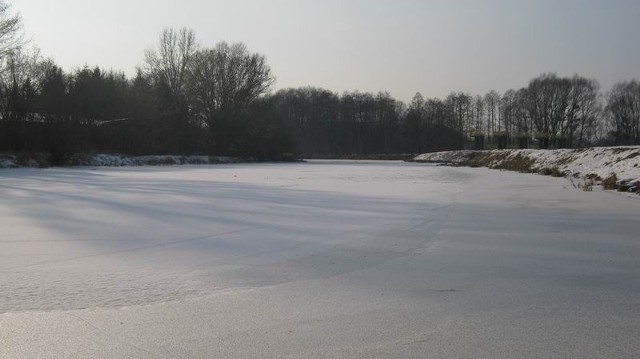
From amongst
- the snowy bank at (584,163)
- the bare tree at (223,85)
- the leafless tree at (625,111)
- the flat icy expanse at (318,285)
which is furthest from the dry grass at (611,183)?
the leafless tree at (625,111)

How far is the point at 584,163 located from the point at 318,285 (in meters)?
17.9

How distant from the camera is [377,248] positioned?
5.46 m

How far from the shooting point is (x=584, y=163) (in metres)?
18.6

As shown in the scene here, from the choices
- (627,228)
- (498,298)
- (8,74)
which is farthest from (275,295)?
(8,74)

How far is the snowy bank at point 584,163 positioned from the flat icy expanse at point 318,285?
6650 millimetres

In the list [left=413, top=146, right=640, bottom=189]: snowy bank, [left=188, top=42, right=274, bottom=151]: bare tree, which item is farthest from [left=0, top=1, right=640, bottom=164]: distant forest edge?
[left=413, top=146, right=640, bottom=189]: snowy bank

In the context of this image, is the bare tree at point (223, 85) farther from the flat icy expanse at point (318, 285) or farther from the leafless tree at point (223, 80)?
the flat icy expanse at point (318, 285)

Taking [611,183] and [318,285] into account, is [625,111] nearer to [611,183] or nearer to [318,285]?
[611,183]

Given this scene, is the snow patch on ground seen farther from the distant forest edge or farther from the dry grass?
the distant forest edge

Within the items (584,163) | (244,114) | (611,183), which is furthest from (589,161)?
(244,114)

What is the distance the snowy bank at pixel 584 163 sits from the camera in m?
13.5

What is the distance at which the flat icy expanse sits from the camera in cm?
276

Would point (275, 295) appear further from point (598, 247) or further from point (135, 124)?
point (135, 124)

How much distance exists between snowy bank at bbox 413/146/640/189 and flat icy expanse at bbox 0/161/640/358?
6.65 meters
